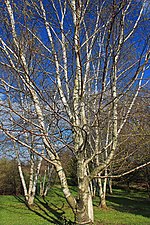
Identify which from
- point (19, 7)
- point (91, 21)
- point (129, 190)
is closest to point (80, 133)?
point (19, 7)

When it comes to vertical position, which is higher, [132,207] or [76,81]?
[76,81]

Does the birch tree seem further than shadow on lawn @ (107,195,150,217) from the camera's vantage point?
No

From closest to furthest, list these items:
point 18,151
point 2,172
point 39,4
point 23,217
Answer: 1. point 39,4
2. point 23,217
3. point 18,151
4. point 2,172

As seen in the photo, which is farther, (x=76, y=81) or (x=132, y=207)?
(x=132, y=207)

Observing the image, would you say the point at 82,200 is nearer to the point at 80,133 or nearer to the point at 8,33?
the point at 80,133

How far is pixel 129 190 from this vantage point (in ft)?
79.0

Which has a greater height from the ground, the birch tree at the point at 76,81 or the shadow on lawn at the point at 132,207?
the birch tree at the point at 76,81

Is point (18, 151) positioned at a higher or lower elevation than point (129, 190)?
higher

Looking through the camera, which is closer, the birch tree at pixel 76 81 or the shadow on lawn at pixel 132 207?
the birch tree at pixel 76 81

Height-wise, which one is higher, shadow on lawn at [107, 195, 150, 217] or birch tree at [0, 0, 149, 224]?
birch tree at [0, 0, 149, 224]

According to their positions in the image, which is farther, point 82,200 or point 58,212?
point 58,212

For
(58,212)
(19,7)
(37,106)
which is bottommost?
(58,212)

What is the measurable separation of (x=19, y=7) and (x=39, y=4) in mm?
825

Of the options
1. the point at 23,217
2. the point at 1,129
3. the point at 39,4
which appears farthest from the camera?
the point at 23,217
